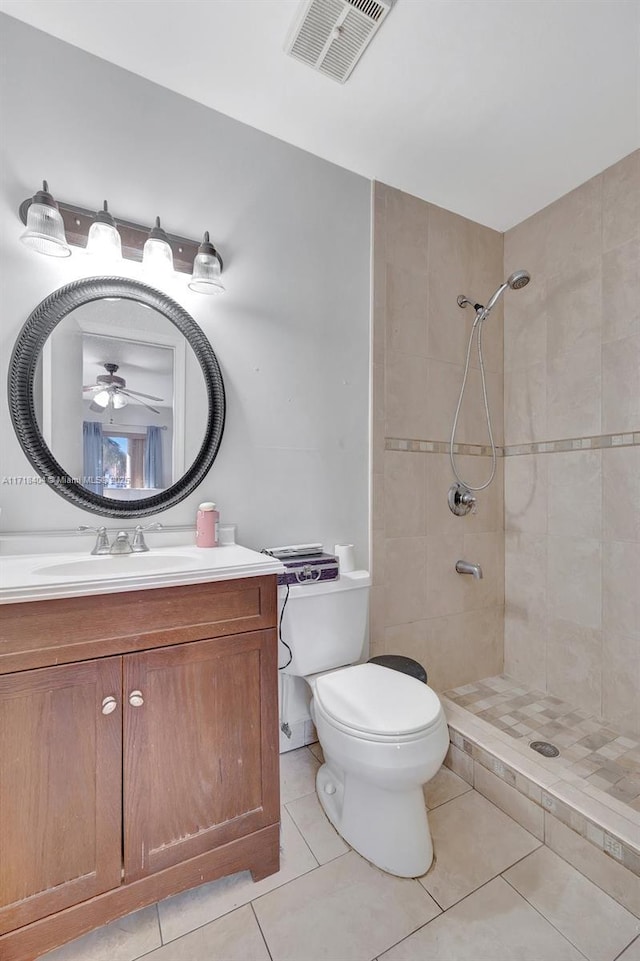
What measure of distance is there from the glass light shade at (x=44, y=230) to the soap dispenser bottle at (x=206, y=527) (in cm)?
93

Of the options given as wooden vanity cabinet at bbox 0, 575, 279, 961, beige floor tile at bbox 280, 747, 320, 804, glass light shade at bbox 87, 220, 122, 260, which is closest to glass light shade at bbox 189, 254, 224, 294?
glass light shade at bbox 87, 220, 122, 260

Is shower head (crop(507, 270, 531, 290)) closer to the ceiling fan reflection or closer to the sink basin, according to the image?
the ceiling fan reflection

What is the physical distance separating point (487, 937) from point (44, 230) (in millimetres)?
2269

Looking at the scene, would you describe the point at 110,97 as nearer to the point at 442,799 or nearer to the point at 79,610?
the point at 79,610

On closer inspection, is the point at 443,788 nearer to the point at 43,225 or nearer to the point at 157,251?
the point at 157,251

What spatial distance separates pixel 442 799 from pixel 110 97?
2752 mm

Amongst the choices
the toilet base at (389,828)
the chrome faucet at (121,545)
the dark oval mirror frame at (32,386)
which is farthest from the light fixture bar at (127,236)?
the toilet base at (389,828)

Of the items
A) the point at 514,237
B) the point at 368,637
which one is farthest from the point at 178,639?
the point at 514,237

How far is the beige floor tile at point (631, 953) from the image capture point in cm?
103

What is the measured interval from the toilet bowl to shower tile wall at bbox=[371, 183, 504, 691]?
2.05ft

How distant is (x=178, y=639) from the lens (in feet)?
3.60

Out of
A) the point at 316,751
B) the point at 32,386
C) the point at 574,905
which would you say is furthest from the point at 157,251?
the point at 574,905

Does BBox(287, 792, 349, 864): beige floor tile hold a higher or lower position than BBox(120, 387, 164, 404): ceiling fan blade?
lower

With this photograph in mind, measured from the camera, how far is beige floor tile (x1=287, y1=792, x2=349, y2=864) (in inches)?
51.4
